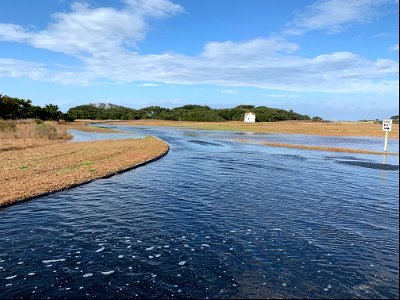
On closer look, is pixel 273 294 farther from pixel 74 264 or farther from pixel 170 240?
pixel 74 264

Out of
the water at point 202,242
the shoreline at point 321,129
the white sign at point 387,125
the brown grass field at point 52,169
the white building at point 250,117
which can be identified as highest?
the white building at point 250,117

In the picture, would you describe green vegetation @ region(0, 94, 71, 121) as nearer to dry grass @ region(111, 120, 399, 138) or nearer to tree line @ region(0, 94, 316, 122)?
tree line @ region(0, 94, 316, 122)

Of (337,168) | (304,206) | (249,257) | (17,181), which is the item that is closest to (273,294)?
(249,257)

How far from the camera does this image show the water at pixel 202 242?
27.0 feet

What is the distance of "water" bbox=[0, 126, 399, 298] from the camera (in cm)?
824

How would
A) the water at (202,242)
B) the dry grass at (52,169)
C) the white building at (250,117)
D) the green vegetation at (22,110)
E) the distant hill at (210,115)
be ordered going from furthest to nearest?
1. the distant hill at (210,115)
2. the white building at (250,117)
3. the green vegetation at (22,110)
4. the dry grass at (52,169)
5. the water at (202,242)

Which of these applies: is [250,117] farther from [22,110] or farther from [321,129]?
[22,110]

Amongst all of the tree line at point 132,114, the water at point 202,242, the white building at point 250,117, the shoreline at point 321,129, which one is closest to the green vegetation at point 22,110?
the tree line at point 132,114

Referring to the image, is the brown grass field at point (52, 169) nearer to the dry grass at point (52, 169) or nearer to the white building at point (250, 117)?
the dry grass at point (52, 169)

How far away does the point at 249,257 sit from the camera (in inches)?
392

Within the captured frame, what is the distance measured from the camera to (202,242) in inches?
435

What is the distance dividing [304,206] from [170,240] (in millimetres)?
7135

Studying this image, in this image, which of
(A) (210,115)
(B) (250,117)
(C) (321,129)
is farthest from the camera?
(A) (210,115)

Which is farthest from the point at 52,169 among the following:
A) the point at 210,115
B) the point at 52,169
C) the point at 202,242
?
the point at 210,115
